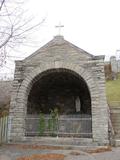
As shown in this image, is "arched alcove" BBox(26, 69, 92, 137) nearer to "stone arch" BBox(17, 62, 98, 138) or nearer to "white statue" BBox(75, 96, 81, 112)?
"white statue" BBox(75, 96, 81, 112)

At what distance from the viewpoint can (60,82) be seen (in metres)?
14.4

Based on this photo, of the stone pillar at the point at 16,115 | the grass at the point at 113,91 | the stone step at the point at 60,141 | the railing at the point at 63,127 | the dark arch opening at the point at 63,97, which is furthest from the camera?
the grass at the point at 113,91

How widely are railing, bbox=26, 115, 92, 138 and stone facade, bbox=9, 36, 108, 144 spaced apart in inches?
23.8

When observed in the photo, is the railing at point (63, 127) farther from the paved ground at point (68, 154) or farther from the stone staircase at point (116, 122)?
the paved ground at point (68, 154)

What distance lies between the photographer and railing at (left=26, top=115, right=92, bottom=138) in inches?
427

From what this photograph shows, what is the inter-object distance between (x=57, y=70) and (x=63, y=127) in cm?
293

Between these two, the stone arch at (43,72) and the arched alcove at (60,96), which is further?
the arched alcove at (60,96)

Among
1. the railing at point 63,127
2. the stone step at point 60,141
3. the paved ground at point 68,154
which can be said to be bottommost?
the paved ground at point 68,154

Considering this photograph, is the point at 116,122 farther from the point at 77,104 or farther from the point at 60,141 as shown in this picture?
the point at 77,104

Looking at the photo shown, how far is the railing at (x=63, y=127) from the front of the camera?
35.6ft

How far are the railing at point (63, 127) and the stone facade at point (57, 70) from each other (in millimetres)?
605

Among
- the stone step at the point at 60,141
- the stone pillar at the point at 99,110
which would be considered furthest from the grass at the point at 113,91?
the stone step at the point at 60,141

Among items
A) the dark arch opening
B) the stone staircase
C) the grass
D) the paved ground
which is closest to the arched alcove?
the dark arch opening

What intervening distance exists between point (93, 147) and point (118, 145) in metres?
1.09
